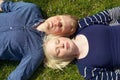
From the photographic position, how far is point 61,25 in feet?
13.6

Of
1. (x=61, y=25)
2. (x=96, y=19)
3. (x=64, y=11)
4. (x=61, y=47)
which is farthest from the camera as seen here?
(x=64, y=11)

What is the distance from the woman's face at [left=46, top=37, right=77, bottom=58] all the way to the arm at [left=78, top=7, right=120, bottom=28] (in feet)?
1.20

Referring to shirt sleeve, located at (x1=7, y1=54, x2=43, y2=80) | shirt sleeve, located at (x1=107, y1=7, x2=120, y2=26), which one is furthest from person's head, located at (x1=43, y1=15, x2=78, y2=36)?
shirt sleeve, located at (x1=107, y1=7, x2=120, y2=26)

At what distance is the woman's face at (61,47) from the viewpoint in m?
4.04

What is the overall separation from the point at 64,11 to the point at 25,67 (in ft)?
3.51

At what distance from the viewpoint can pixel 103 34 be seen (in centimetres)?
415

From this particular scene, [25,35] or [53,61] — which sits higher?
[25,35]

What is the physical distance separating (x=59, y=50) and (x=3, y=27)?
0.88 m

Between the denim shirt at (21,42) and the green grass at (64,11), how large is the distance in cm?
22

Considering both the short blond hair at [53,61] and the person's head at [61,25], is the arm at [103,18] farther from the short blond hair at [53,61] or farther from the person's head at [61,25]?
the short blond hair at [53,61]

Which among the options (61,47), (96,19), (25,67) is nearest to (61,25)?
(61,47)

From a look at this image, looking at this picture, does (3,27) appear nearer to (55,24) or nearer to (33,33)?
(33,33)

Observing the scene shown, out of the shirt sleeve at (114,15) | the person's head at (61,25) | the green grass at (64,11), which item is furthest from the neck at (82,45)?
the shirt sleeve at (114,15)

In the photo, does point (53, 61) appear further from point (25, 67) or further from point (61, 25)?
point (61, 25)
